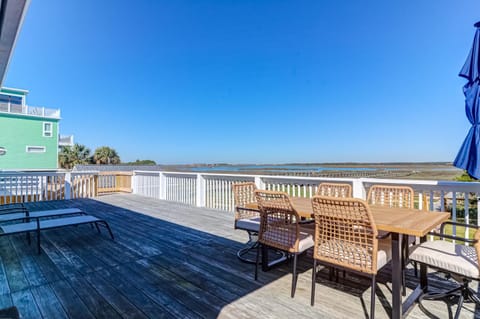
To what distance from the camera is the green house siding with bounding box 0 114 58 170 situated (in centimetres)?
1545

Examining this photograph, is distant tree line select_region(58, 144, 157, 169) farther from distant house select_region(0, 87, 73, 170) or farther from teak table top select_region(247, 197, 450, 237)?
teak table top select_region(247, 197, 450, 237)

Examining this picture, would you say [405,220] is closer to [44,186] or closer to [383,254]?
[383,254]

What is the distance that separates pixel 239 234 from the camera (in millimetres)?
4074

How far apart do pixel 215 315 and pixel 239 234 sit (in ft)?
7.48

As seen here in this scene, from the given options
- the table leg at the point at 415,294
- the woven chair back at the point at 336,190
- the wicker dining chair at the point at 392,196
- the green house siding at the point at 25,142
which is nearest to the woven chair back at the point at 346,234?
the table leg at the point at 415,294

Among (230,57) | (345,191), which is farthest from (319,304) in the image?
(230,57)

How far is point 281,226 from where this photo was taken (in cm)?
231

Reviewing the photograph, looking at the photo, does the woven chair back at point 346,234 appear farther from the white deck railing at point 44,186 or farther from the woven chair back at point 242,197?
the white deck railing at point 44,186

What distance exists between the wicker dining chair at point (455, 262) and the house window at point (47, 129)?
21.9m

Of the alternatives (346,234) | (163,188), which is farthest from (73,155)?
(346,234)

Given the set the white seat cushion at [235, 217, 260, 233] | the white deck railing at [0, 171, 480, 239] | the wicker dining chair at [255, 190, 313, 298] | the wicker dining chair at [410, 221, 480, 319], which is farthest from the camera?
the white deck railing at [0, 171, 480, 239]

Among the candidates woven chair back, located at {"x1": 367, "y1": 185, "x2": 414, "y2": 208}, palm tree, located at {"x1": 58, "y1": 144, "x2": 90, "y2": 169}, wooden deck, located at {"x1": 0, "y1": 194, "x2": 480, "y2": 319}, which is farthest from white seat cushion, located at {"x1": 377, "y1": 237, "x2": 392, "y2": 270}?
palm tree, located at {"x1": 58, "y1": 144, "x2": 90, "y2": 169}

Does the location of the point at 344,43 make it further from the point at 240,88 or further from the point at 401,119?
the point at 401,119

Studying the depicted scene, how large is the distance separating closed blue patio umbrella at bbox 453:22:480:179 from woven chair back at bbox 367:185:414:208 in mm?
574
